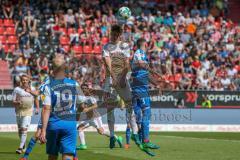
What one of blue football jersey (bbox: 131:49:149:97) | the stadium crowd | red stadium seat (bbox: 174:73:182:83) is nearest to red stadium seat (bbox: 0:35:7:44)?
the stadium crowd

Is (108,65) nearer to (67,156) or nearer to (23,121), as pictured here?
(23,121)

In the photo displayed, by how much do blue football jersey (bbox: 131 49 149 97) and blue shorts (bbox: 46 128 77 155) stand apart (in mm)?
5518

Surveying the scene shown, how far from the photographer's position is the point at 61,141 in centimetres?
1156

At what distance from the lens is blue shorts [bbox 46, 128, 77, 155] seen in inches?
454

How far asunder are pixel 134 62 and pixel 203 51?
80.8 feet

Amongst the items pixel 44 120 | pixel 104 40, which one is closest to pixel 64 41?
pixel 104 40

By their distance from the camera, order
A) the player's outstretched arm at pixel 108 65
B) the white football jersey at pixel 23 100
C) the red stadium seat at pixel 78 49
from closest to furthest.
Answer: the player's outstretched arm at pixel 108 65 < the white football jersey at pixel 23 100 < the red stadium seat at pixel 78 49

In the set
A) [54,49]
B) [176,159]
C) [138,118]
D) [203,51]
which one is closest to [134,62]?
[138,118]

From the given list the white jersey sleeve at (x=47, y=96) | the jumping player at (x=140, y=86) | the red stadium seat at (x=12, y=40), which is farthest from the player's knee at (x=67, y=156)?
the red stadium seat at (x=12, y=40)

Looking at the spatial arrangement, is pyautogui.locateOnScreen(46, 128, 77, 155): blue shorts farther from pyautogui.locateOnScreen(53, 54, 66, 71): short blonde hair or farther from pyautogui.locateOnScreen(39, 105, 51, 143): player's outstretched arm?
pyautogui.locateOnScreen(53, 54, 66, 71): short blonde hair

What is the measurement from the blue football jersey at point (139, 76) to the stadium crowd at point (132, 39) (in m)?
16.4

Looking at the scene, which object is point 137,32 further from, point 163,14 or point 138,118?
point 138,118

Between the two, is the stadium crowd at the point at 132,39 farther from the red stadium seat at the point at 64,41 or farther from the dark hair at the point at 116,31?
the dark hair at the point at 116,31

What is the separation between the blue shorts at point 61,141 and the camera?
1152 centimetres
